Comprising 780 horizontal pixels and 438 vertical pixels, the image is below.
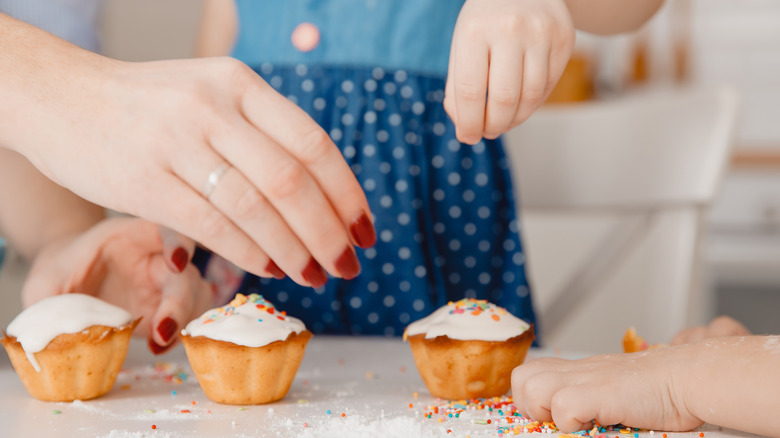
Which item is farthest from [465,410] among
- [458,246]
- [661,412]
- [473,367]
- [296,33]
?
[296,33]

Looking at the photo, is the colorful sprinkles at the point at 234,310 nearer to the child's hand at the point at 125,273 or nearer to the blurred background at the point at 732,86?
the child's hand at the point at 125,273

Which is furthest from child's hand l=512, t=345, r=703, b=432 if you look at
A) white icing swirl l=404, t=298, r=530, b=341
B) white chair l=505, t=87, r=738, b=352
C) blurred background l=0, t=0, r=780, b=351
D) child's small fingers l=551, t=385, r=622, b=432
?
blurred background l=0, t=0, r=780, b=351

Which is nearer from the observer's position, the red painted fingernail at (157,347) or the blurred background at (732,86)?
the red painted fingernail at (157,347)

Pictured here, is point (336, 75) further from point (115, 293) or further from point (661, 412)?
point (661, 412)

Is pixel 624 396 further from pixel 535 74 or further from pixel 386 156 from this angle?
pixel 386 156

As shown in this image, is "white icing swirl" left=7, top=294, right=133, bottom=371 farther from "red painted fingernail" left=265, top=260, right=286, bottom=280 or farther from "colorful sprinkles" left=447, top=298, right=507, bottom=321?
→ "colorful sprinkles" left=447, top=298, right=507, bottom=321

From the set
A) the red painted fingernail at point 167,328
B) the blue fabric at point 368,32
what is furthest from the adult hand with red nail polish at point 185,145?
the blue fabric at point 368,32
